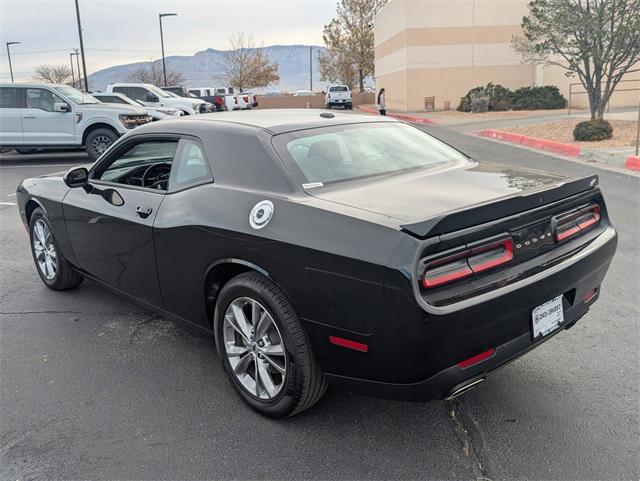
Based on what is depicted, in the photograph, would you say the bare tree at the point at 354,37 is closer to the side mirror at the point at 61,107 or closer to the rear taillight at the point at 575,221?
the side mirror at the point at 61,107

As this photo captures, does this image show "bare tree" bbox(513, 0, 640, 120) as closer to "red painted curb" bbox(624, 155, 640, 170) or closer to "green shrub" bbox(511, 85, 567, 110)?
"red painted curb" bbox(624, 155, 640, 170)

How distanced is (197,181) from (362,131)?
3.80 ft

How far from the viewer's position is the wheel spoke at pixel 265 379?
2939 mm

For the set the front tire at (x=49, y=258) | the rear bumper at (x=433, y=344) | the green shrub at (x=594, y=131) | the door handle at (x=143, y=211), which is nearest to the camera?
the rear bumper at (x=433, y=344)

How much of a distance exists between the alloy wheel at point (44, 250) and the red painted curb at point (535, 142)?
11.5 meters

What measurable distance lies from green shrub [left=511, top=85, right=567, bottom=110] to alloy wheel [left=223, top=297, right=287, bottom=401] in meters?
28.3

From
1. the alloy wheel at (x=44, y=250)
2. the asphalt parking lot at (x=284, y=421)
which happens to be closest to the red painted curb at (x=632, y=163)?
the asphalt parking lot at (x=284, y=421)

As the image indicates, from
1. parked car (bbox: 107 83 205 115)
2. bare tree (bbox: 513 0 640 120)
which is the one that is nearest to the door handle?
bare tree (bbox: 513 0 640 120)

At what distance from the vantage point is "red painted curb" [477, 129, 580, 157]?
13.0 metres

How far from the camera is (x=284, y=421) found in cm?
294

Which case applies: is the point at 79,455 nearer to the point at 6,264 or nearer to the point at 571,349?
the point at 571,349

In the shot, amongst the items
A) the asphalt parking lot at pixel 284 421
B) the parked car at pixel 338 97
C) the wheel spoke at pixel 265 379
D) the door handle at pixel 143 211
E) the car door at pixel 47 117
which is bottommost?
the asphalt parking lot at pixel 284 421

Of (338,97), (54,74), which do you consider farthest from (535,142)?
(54,74)

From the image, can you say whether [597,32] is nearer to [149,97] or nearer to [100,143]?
[100,143]
